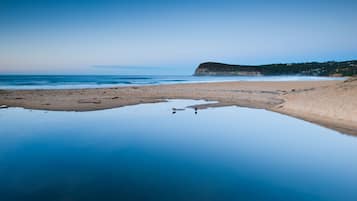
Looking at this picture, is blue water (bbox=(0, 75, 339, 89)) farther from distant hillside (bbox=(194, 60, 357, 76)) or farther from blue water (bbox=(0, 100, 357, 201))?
distant hillside (bbox=(194, 60, 357, 76))

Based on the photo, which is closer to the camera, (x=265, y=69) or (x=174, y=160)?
(x=174, y=160)

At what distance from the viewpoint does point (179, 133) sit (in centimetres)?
921

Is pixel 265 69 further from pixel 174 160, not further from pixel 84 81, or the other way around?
pixel 174 160

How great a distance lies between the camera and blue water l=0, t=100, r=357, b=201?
4.68 m

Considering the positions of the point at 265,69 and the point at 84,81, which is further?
the point at 265,69

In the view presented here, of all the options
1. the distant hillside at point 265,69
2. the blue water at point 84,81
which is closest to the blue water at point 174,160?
the blue water at point 84,81

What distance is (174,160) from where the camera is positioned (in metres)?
6.45

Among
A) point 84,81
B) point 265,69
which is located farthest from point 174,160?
point 265,69

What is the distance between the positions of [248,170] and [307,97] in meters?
9.72

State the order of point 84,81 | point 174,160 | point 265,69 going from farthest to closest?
point 265,69 < point 84,81 < point 174,160

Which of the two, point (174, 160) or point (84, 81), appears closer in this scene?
point (174, 160)

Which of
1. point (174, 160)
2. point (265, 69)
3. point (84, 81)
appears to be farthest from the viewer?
point (265, 69)

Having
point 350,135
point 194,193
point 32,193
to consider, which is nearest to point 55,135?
point 32,193

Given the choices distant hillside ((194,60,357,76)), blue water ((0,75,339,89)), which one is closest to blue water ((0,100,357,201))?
blue water ((0,75,339,89))
